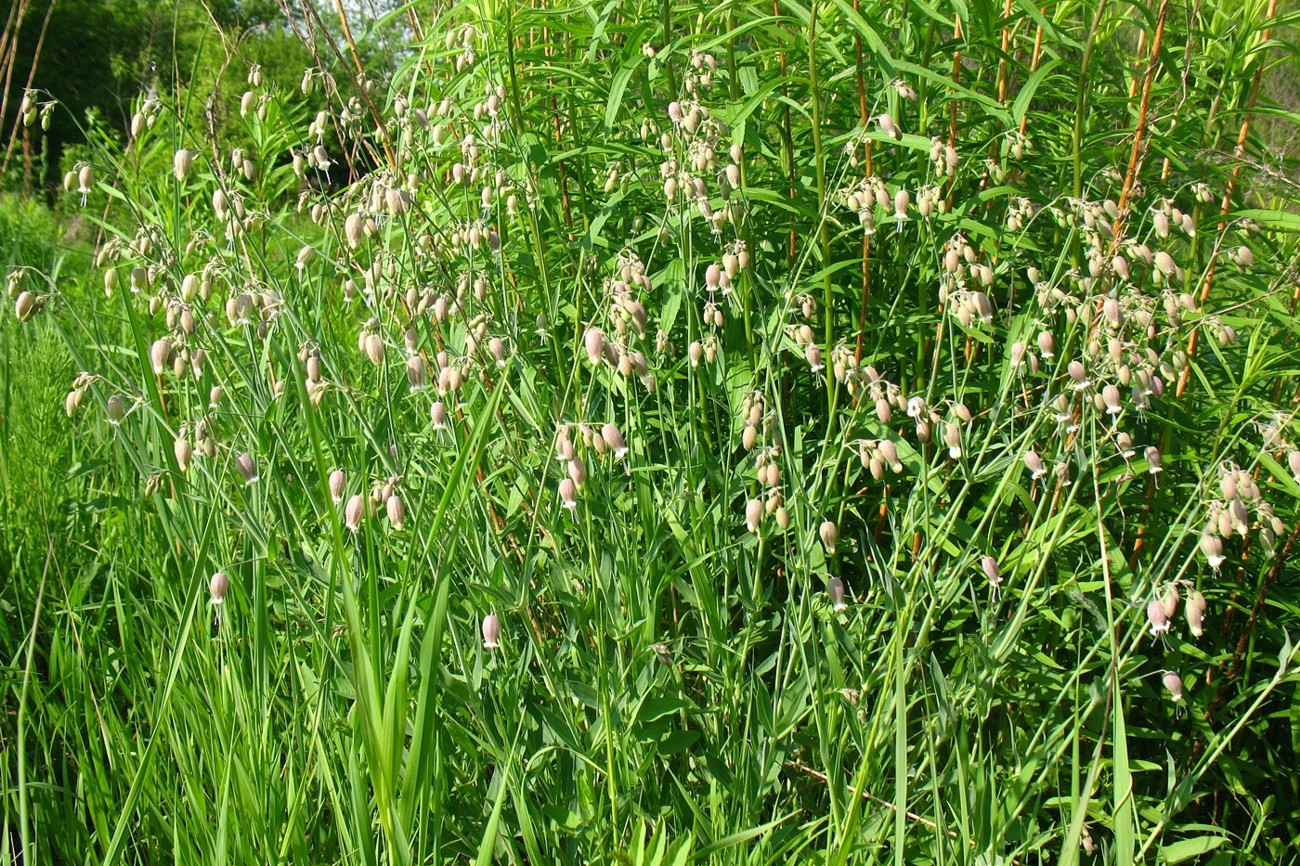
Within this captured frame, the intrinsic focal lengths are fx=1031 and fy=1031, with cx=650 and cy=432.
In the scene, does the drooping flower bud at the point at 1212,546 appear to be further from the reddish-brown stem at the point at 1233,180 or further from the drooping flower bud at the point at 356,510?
the drooping flower bud at the point at 356,510

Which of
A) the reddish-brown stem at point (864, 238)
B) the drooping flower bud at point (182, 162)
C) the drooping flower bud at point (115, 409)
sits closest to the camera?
the drooping flower bud at point (115, 409)

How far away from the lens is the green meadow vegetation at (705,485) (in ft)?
5.74

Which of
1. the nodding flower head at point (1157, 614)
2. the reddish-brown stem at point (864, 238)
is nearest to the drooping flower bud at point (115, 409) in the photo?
the reddish-brown stem at point (864, 238)

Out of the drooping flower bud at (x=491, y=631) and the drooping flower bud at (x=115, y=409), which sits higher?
the drooping flower bud at (x=115, y=409)

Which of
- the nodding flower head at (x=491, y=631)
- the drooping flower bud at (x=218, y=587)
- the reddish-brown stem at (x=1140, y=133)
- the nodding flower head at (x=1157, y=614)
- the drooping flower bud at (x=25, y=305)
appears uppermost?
the reddish-brown stem at (x=1140, y=133)

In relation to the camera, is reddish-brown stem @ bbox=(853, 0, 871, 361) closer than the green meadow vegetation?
No

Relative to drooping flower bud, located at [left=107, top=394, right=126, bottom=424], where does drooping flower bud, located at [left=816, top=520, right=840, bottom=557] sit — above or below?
below

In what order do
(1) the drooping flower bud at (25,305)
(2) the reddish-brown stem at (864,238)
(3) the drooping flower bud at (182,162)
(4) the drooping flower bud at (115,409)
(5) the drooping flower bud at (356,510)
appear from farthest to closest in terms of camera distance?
(2) the reddish-brown stem at (864,238) < (3) the drooping flower bud at (182,162) < (1) the drooping flower bud at (25,305) < (4) the drooping flower bud at (115,409) < (5) the drooping flower bud at (356,510)

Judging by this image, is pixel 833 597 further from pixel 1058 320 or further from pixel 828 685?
pixel 1058 320

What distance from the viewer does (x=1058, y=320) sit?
250 cm

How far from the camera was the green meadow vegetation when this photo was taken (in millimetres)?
1748

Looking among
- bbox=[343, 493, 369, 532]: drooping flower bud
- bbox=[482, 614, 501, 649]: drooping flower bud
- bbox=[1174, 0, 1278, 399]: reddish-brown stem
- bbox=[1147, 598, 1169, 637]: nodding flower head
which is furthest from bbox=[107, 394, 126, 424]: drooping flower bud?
bbox=[1174, 0, 1278, 399]: reddish-brown stem

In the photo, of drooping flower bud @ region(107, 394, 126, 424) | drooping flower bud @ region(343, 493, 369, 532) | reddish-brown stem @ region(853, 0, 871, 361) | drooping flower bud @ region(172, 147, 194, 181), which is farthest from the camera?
reddish-brown stem @ region(853, 0, 871, 361)

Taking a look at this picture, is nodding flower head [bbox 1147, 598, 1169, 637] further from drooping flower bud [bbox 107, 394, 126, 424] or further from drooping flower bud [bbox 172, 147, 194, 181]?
drooping flower bud [bbox 172, 147, 194, 181]
